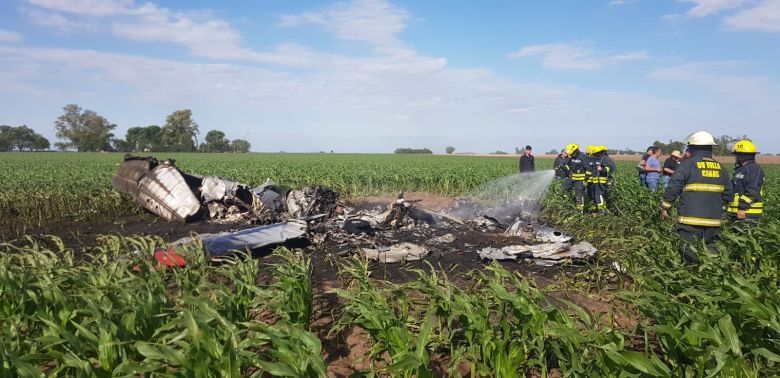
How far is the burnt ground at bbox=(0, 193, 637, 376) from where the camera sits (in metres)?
3.97

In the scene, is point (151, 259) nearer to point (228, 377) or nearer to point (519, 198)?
point (228, 377)

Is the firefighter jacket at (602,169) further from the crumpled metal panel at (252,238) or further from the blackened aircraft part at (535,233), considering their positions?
the crumpled metal panel at (252,238)

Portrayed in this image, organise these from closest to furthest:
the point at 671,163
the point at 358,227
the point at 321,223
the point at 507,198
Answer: the point at 358,227, the point at 321,223, the point at 671,163, the point at 507,198

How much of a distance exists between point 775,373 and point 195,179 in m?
11.6

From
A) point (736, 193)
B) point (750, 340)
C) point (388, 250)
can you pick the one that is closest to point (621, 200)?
point (736, 193)

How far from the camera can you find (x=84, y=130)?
9356 centimetres

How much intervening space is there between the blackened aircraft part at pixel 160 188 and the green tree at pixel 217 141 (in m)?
85.1

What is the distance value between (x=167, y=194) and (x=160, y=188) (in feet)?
0.83

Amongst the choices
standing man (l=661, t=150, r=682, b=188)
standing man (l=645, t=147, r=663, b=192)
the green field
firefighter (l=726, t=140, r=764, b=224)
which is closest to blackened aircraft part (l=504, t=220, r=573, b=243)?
firefighter (l=726, t=140, r=764, b=224)

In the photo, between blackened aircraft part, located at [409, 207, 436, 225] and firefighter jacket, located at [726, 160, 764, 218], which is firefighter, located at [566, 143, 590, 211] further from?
firefighter jacket, located at [726, 160, 764, 218]

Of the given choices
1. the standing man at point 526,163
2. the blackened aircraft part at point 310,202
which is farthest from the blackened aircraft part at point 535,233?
the standing man at point 526,163

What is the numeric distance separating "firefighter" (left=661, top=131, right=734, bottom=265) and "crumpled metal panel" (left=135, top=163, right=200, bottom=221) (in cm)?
926

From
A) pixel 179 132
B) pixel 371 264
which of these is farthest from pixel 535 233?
pixel 179 132

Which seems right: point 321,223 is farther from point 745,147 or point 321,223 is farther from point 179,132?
point 179,132
